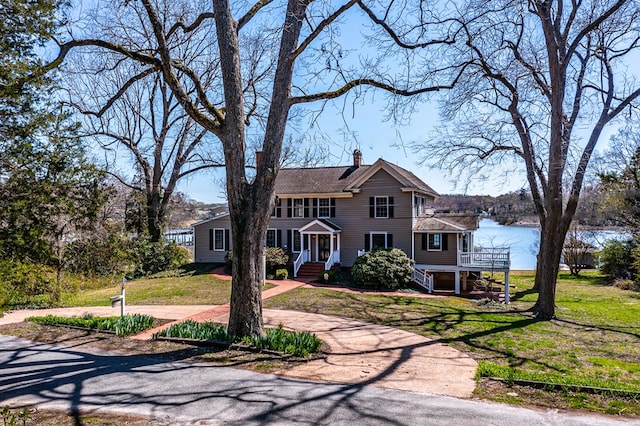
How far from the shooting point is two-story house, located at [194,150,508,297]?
21766 millimetres

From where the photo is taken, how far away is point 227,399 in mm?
5789

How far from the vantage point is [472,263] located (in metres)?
21.1

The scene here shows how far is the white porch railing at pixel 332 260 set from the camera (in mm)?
22786

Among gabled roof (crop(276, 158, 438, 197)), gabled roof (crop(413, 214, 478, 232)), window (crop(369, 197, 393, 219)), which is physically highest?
gabled roof (crop(276, 158, 438, 197))

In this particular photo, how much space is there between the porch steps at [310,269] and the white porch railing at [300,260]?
261mm

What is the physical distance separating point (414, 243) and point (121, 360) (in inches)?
695

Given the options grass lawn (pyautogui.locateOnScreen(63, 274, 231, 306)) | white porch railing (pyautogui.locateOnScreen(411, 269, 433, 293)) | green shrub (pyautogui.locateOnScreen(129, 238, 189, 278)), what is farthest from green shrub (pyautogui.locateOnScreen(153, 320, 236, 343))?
green shrub (pyautogui.locateOnScreen(129, 238, 189, 278))

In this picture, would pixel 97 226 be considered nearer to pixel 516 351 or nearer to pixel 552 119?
pixel 516 351

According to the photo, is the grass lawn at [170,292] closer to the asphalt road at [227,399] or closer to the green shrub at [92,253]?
the green shrub at [92,253]

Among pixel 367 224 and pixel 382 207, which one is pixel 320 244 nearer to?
pixel 367 224

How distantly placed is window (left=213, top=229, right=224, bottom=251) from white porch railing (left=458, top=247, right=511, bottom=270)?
16322 mm

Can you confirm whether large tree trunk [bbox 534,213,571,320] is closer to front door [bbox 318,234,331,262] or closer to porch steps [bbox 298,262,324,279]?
porch steps [bbox 298,262,324,279]

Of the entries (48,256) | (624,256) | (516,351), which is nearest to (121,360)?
(48,256)

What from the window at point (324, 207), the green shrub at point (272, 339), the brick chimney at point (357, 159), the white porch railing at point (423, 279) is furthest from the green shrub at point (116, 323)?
the brick chimney at point (357, 159)
